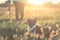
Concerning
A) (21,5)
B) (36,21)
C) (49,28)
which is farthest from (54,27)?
(21,5)

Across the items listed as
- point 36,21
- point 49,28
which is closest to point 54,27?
point 49,28

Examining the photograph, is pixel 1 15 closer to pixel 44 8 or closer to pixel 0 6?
pixel 0 6

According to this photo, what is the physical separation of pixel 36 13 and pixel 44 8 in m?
0.08

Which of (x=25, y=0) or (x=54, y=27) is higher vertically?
(x=25, y=0)

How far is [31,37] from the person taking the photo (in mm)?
1356

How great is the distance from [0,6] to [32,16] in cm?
29

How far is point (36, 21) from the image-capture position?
54.4 inches

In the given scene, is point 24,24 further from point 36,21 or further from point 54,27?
point 54,27

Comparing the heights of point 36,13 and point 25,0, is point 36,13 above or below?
below

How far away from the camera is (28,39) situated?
135 centimetres

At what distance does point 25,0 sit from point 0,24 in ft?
0.99

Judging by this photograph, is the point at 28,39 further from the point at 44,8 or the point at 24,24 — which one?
the point at 44,8

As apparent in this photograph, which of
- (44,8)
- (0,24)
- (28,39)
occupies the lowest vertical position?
(28,39)

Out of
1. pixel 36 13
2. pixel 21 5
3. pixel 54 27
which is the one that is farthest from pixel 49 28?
pixel 21 5
